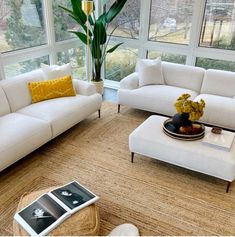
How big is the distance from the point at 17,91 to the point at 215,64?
319cm

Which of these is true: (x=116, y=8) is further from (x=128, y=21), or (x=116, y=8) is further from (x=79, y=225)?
(x=79, y=225)

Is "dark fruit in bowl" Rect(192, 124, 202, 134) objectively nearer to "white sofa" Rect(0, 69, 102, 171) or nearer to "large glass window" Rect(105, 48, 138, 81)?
"white sofa" Rect(0, 69, 102, 171)

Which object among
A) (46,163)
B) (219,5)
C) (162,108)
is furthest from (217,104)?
(46,163)

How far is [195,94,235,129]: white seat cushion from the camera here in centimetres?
334

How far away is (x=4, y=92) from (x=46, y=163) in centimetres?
105

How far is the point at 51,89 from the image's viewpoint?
11.2 feet

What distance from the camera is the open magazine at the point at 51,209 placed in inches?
66.8

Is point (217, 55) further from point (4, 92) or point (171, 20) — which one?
point (4, 92)

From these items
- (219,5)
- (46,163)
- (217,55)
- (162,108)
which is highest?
(219,5)

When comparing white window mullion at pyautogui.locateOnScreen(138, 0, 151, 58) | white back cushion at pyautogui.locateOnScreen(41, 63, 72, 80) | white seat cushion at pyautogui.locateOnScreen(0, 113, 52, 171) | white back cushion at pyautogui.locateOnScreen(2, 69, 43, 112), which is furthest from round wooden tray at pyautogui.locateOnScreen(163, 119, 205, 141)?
white window mullion at pyautogui.locateOnScreen(138, 0, 151, 58)

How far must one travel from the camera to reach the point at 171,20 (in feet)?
14.8

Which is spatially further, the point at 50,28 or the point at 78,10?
the point at 50,28

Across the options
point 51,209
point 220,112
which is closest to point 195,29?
point 220,112

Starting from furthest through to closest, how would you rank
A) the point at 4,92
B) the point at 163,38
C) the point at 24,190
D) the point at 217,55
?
1. the point at 163,38
2. the point at 217,55
3. the point at 4,92
4. the point at 24,190
